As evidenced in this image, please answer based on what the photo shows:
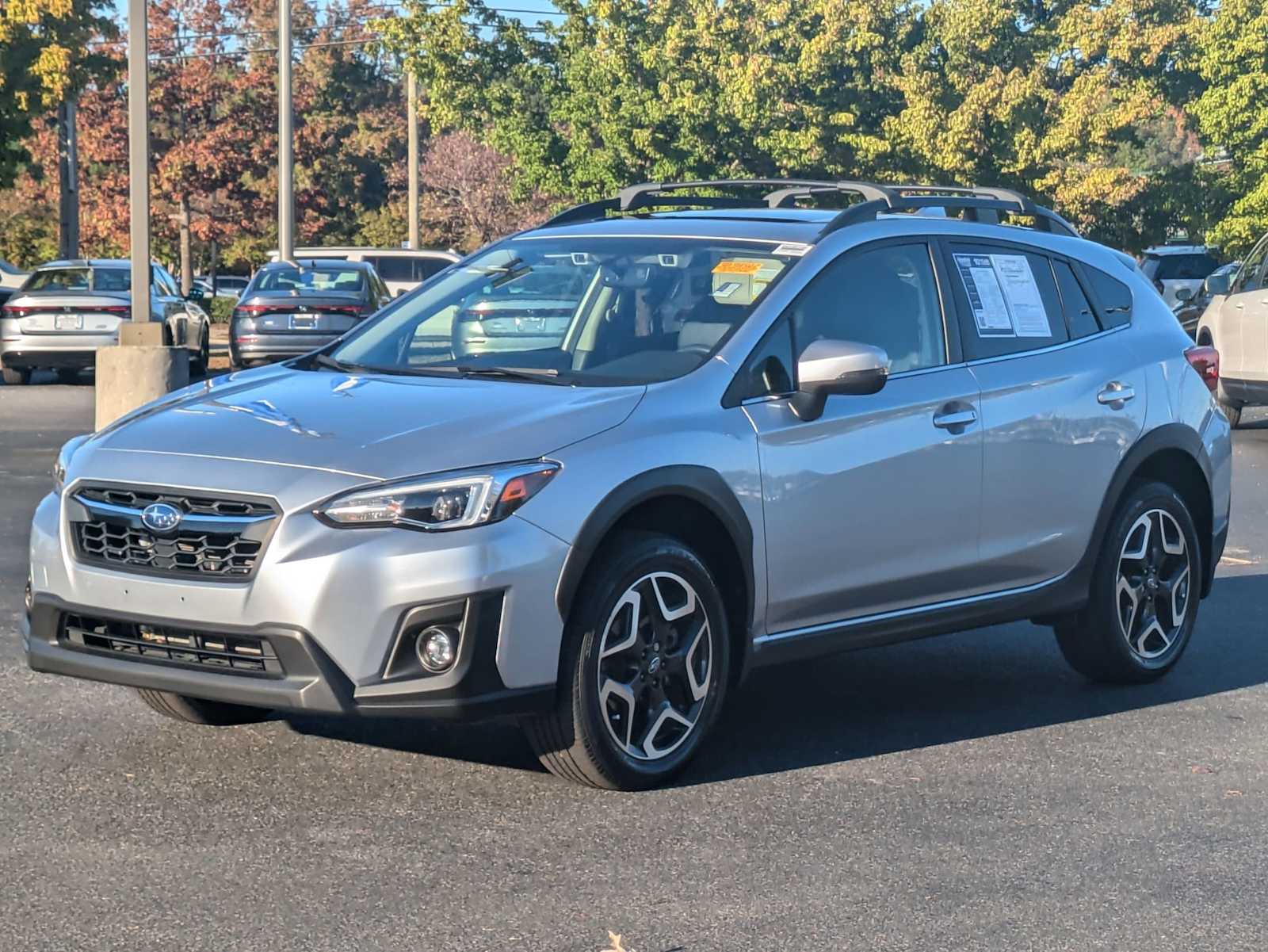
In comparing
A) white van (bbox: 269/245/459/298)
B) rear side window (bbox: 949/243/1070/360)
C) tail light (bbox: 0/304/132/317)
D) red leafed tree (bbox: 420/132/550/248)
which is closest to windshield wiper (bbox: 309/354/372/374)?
rear side window (bbox: 949/243/1070/360)

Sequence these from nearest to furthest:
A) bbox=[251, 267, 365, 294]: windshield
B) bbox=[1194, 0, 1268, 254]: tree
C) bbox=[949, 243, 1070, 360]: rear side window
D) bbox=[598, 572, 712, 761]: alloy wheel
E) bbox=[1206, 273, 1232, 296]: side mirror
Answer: bbox=[598, 572, 712, 761]: alloy wheel → bbox=[949, 243, 1070, 360]: rear side window → bbox=[1206, 273, 1232, 296]: side mirror → bbox=[251, 267, 365, 294]: windshield → bbox=[1194, 0, 1268, 254]: tree

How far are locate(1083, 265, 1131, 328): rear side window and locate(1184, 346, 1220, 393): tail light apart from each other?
0.35 meters

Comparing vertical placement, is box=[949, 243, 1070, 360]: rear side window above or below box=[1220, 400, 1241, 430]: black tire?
above

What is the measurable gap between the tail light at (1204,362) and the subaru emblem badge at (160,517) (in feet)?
13.9

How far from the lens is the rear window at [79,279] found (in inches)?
912

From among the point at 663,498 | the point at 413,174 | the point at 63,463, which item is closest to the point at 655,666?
the point at 663,498

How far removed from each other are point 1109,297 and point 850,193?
111 centimetres

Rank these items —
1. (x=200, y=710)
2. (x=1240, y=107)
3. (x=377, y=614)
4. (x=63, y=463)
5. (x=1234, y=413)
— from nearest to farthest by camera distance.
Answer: (x=377, y=614) → (x=63, y=463) → (x=200, y=710) → (x=1234, y=413) → (x=1240, y=107)

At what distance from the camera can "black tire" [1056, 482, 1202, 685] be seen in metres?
7.25

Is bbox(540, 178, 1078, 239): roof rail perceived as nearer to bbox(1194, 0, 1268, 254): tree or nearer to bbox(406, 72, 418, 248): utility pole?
bbox(1194, 0, 1268, 254): tree

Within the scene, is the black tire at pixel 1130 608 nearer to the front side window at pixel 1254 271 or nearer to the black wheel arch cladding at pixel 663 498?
the black wheel arch cladding at pixel 663 498

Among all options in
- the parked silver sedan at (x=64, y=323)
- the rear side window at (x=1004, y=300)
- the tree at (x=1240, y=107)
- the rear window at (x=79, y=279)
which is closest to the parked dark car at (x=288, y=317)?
the parked silver sedan at (x=64, y=323)

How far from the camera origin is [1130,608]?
24.2ft

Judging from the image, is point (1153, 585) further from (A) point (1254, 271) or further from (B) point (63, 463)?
(A) point (1254, 271)
